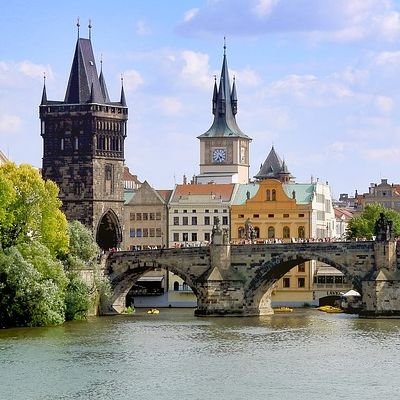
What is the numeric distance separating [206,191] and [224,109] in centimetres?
2036

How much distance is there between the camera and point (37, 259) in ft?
351

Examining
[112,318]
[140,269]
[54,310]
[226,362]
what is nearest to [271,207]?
[140,269]

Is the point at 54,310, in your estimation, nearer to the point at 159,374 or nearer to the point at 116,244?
the point at 159,374

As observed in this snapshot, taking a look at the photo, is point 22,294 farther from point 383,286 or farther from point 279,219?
point 279,219

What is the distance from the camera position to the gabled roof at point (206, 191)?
497 ft

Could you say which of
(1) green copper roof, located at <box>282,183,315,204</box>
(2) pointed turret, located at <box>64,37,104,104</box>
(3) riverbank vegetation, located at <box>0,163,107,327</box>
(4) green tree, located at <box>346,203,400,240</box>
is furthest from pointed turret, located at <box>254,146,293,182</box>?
(3) riverbank vegetation, located at <box>0,163,107,327</box>

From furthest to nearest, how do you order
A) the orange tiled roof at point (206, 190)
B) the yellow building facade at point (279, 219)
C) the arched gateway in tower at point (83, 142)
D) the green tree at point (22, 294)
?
the orange tiled roof at point (206, 190)
the yellow building facade at point (279, 219)
the arched gateway in tower at point (83, 142)
the green tree at point (22, 294)

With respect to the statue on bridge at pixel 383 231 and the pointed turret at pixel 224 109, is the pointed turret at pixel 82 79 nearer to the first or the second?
the pointed turret at pixel 224 109

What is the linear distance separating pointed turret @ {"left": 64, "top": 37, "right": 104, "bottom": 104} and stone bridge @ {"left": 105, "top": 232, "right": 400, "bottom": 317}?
17.7 metres

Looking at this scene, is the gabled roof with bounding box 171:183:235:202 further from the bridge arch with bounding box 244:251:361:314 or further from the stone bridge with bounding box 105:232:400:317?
the bridge arch with bounding box 244:251:361:314

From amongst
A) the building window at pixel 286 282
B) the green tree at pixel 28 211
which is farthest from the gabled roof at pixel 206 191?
the green tree at pixel 28 211

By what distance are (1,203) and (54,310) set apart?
7.15m

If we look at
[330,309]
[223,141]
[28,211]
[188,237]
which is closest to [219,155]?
[223,141]

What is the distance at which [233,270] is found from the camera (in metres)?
121
